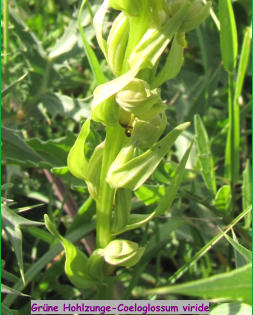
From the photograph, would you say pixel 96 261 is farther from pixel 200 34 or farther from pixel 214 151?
pixel 200 34

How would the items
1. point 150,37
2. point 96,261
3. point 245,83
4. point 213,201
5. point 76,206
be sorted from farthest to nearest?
point 245,83, point 76,206, point 213,201, point 96,261, point 150,37

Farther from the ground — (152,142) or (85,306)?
(152,142)

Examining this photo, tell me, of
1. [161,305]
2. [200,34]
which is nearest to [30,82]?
[200,34]

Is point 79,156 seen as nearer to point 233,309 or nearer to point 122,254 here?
point 122,254

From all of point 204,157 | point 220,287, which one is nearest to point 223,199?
point 204,157

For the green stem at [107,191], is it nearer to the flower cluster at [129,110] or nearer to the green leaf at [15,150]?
the flower cluster at [129,110]

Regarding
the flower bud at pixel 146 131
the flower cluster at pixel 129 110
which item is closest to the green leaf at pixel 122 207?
the flower cluster at pixel 129 110

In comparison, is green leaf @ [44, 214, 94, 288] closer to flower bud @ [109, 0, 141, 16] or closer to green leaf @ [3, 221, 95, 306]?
green leaf @ [3, 221, 95, 306]

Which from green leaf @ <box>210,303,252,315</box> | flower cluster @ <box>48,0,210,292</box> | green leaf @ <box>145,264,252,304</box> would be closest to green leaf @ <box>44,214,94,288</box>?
flower cluster @ <box>48,0,210,292</box>
